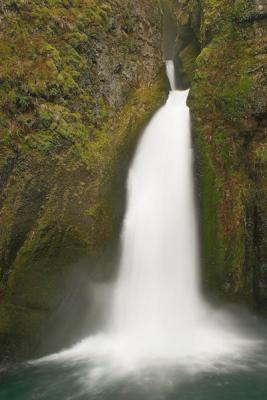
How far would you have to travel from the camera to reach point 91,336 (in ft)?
34.1

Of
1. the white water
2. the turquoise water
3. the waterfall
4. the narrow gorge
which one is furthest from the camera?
the waterfall

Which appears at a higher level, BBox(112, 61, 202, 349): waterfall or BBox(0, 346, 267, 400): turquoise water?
BBox(112, 61, 202, 349): waterfall

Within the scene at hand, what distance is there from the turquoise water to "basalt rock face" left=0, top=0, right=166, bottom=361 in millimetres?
1009

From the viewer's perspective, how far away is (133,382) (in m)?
8.19

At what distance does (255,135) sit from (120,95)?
174 inches

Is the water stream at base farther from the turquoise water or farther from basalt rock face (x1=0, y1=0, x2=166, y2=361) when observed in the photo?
basalt rock face (x1=0, y1=0, x2=166, y2=361)

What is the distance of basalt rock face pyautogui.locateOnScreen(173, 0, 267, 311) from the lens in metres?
11.0

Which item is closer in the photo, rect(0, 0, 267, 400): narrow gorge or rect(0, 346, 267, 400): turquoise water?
rect(0, 346, 267, 400): turquoise water

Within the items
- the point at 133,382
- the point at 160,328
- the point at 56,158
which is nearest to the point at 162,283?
the point at 160,328

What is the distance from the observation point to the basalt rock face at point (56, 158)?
372 inches

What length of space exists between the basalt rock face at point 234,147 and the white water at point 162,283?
0.53 m

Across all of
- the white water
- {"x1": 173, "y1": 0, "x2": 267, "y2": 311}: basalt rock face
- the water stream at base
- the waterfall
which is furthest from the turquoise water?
{"x1": 173, "y1": 0, "x2": 267, "y2": 311}: basalt rock face

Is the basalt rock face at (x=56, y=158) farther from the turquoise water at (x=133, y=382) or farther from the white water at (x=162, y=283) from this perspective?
the turquoise water at (x=133, y=382)

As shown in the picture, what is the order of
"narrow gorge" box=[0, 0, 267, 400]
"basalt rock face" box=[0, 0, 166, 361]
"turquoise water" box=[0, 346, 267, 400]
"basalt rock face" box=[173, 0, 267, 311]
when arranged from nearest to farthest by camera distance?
"turquoise water" box=[0, 346, 267, 400], "narrow gorge" box=[0, 0, 267, 400], "basalt rock face" box=[0, 0, 166, 361], "basalt rock face" box=[173, 0, 267, 311]
